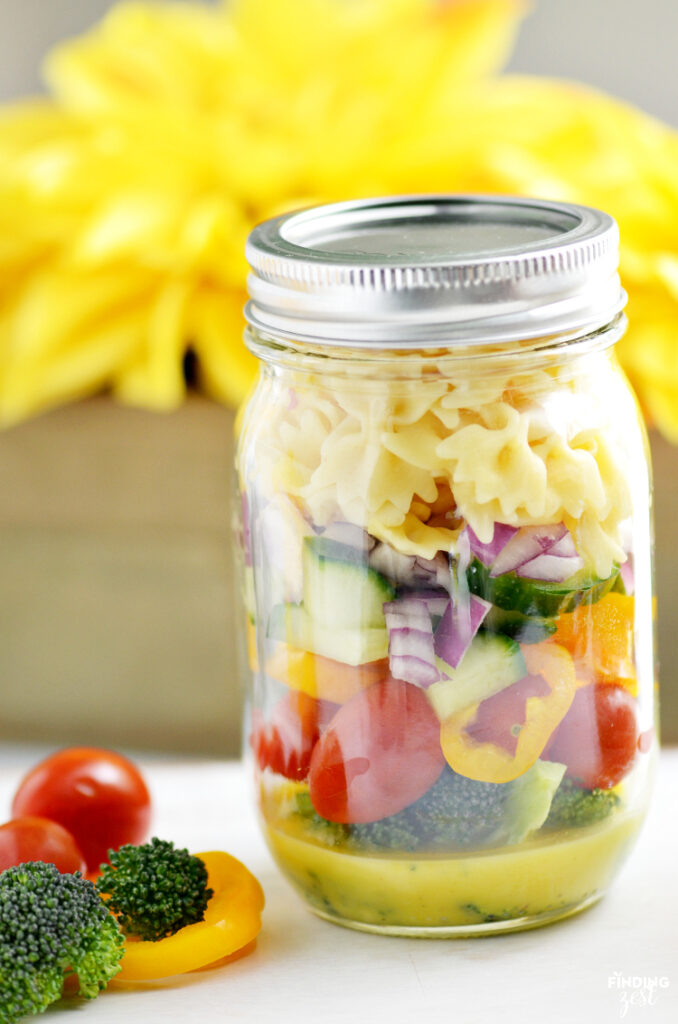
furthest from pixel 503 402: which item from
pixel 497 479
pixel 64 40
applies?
pixel 64 40

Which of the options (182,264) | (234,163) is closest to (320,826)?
(182,264)

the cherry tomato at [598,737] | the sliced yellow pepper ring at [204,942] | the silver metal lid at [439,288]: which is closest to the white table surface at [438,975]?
the sliced yellow pepper ring at [204,942]

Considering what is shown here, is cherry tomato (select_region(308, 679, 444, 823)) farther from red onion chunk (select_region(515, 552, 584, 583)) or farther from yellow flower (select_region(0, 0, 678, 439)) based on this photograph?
yellow flower (select_region(0, 0, 678, 439))

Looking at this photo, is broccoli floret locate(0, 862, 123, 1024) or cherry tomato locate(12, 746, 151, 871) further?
cherry tomato locate(12, 746, 151, 871)

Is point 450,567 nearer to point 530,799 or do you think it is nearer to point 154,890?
point 530,799

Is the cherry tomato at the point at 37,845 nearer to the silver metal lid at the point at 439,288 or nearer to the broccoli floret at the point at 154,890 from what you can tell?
the broccoli floret at the point at 154,890

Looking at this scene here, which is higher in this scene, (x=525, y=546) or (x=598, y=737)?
(x=525, y=546)

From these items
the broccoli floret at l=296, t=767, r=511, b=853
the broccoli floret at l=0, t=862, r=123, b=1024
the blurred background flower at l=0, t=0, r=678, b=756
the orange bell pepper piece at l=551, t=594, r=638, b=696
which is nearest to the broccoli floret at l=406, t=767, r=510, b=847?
the broccoli floret at l=296, t=767, r=511, b=853
